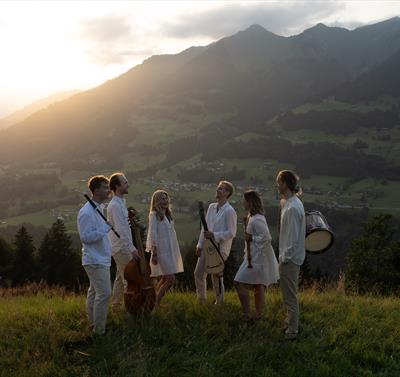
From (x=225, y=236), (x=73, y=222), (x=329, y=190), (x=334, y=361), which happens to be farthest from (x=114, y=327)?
(x=329, y=190)

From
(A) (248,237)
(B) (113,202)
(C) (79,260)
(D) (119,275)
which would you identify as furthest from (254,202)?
(C) (79,260)

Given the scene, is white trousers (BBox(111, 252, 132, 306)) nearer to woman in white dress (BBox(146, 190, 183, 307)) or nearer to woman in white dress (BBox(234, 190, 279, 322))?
woman in white dress (BBox(146, 190, 183, 307))

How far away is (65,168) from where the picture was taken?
15162cm

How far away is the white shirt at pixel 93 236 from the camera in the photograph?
232 inches

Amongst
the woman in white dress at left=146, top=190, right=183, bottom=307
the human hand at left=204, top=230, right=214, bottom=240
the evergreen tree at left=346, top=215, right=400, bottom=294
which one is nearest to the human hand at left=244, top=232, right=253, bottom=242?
the human hand at left=204, top=230, right=214, bottom=240

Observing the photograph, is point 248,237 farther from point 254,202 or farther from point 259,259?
point 254,202

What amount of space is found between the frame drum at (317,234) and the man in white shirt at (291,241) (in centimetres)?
20

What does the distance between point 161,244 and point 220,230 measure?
1.08 meters

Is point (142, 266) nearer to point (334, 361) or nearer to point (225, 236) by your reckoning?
point (225, 236)

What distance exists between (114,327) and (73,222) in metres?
89.8

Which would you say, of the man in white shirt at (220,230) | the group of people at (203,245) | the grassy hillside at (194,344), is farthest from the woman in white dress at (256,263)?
the man in white shirt at (220,230)

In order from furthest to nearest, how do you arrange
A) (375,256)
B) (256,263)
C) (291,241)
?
(375,256) → (256,263) → (291,241)

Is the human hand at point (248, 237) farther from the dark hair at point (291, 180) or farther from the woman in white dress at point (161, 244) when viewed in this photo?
the woman in white dress at point (161, 244)

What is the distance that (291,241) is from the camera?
6105 mm
